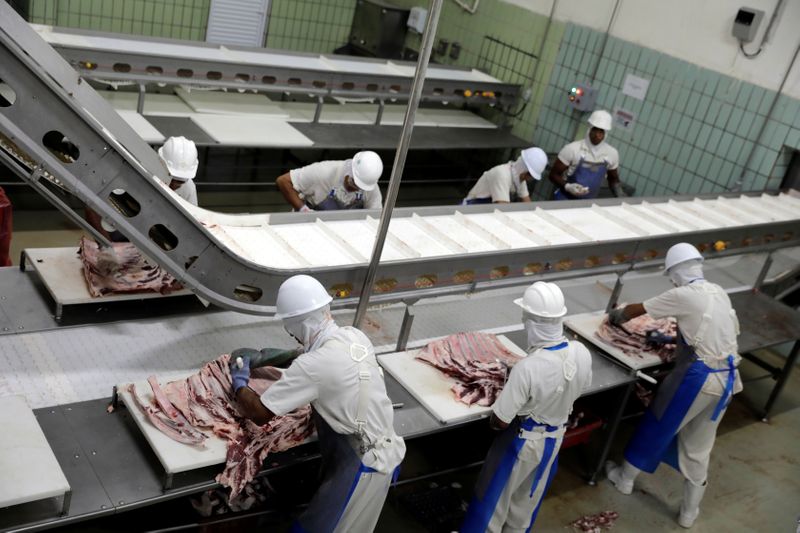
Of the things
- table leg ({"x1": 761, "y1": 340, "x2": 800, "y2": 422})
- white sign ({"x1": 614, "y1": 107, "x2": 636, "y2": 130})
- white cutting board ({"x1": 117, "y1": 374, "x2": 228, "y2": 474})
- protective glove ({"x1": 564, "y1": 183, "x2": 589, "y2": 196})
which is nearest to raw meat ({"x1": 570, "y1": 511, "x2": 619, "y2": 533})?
table leg ({"x1": 761, "y1": 340, "x2": 800, "y2": 422})

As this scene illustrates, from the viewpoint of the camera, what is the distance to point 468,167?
9461mm

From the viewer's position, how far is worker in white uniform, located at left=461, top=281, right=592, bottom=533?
380 cm

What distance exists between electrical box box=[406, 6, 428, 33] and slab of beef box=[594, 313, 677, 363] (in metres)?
5.36

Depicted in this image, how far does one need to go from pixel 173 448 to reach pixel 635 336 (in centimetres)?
308

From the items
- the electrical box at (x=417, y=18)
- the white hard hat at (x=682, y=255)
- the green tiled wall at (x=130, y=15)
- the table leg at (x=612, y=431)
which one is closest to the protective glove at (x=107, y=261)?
the table leg at (x=612, y=431)

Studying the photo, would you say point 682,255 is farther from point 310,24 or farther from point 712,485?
point 310,24

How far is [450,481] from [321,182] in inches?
82.4

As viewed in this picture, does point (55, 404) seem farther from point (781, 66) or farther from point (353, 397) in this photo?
point (781, 66)

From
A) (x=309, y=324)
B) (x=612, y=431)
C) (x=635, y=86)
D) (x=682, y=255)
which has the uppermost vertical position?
(x=635, y=86)

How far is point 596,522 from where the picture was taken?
482 cm

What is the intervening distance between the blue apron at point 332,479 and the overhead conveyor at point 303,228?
69cm

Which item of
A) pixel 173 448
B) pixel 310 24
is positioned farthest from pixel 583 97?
pixel 173 448

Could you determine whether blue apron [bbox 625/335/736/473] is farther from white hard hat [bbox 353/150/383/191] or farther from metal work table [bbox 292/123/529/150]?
metal work table [bbox 292/123/529/150]

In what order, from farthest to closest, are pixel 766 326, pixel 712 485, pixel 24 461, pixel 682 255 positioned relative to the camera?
pixel 766 326 → pixel 712 485 → pixel 682 255 → pixel 24 461
